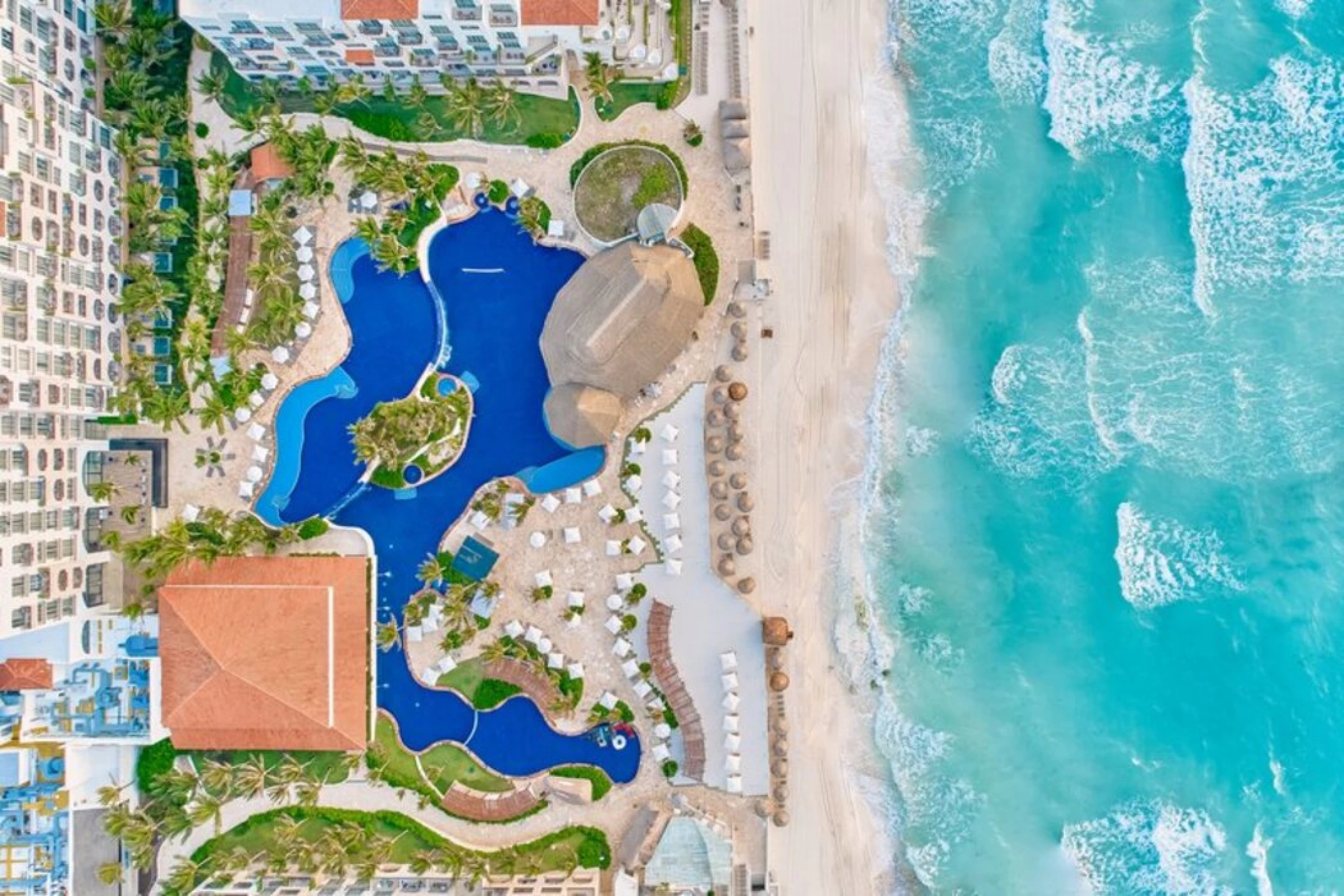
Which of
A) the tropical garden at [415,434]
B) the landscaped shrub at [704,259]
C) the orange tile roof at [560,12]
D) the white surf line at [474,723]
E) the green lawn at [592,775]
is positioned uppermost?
the orange tile roof at [560,12]

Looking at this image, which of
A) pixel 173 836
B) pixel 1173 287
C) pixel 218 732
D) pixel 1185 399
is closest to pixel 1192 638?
pixel 1185 399

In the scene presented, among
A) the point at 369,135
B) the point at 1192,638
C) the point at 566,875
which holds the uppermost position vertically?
the point at 369,135

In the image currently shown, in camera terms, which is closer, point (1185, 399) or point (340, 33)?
point (340, 33)

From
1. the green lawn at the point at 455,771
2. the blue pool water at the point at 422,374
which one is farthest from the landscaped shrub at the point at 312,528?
Answer: the green lawn at the point at 455,771

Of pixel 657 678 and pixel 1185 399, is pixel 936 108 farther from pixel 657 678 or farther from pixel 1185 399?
pixel 657 678

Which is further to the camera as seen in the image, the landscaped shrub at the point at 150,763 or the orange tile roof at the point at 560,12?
the landscaped shrub at the point at 150,763

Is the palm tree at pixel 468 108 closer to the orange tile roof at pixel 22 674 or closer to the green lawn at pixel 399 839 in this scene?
the orange tile roof at pixel 22 674
